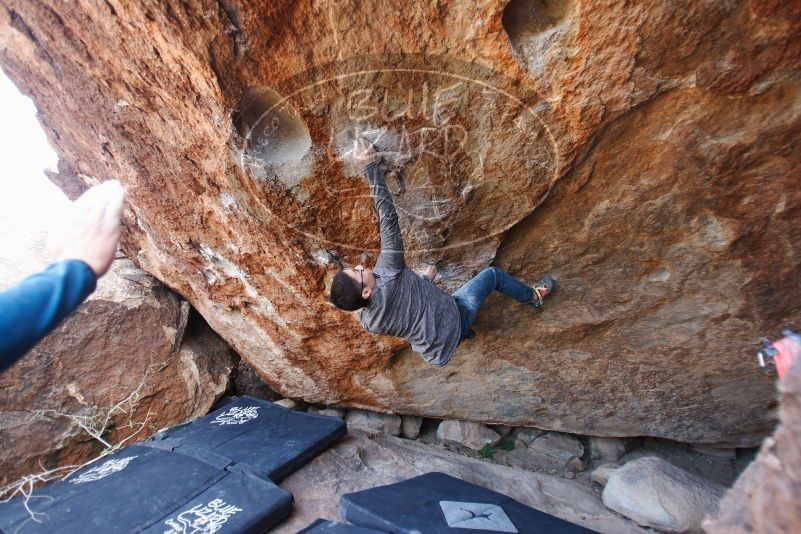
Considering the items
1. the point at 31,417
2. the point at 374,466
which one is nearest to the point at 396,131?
the point at 374,466

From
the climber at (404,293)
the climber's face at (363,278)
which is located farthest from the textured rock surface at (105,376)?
the climber's face at (363,278)

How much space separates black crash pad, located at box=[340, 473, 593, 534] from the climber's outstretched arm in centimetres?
131

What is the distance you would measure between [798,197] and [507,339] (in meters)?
1.67

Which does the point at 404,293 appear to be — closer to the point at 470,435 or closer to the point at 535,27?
the point at 535,27

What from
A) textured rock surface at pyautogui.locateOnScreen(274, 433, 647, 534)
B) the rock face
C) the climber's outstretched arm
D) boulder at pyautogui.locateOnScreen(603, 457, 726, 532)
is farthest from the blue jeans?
boulder at pyautogui.locateOnScreen(603, 457, 726, 532)

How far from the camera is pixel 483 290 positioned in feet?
8.04

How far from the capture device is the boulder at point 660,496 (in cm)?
257

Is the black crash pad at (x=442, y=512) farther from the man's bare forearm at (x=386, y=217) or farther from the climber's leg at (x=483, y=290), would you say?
the man's bare forearm at (x=386, y=217)

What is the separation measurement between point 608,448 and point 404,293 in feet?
8.34

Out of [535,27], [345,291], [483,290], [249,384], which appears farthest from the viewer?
[249,384]

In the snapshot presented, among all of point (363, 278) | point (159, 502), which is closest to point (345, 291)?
point (363, 278)

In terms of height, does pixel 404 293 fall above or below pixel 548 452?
above

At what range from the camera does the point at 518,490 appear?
306 cm

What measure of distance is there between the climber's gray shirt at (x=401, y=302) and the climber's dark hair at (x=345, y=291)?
0.12 m
